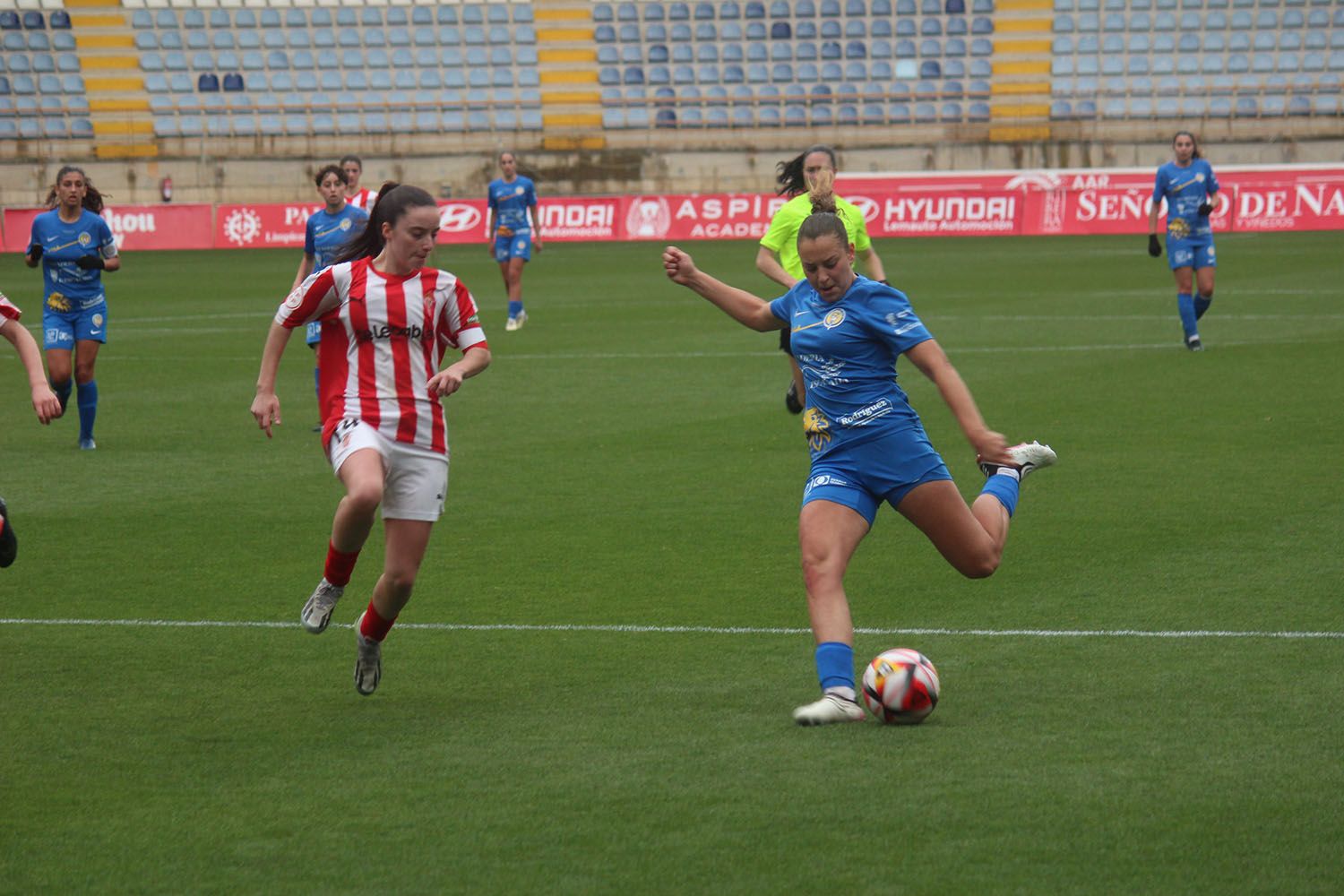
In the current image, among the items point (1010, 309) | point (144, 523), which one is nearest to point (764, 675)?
point (144, 523)

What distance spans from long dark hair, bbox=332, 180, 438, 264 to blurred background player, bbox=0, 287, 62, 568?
116 centimetres

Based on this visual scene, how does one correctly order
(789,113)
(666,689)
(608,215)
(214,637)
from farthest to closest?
1. (789,113)
2. (608,215)
3. (214,637)
4. (666,689)

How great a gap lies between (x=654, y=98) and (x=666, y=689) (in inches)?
1642

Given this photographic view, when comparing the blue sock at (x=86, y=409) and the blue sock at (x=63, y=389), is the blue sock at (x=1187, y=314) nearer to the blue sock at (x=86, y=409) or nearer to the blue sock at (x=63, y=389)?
the blue sock at (x=86, y=409)

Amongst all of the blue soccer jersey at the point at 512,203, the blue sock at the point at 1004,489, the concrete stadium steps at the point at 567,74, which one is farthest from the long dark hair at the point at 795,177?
the concrete stadium steps at the point at 567,74

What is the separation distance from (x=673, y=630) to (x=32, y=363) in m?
2.72

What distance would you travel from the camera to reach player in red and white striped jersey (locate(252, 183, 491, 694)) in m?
6.25

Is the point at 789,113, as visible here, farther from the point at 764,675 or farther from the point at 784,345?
the point at 764,675

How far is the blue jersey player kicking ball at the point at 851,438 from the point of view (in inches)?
234

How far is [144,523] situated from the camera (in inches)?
393

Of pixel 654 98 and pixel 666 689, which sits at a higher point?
pixel 654 98

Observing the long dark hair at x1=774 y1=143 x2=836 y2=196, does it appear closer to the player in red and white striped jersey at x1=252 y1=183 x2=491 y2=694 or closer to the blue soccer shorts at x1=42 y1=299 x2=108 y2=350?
the blue soccer shorts at x1=42 y1=299 x2=108 y2=350

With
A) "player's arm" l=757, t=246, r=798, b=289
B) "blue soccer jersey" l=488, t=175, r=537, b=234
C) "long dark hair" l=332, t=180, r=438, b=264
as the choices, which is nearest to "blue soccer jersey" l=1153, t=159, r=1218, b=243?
"player's arm" l=757, t=246, r=798, b=289

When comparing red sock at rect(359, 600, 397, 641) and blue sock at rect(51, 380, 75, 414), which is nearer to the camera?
red sock at rect(359, 600, 397, 641)
